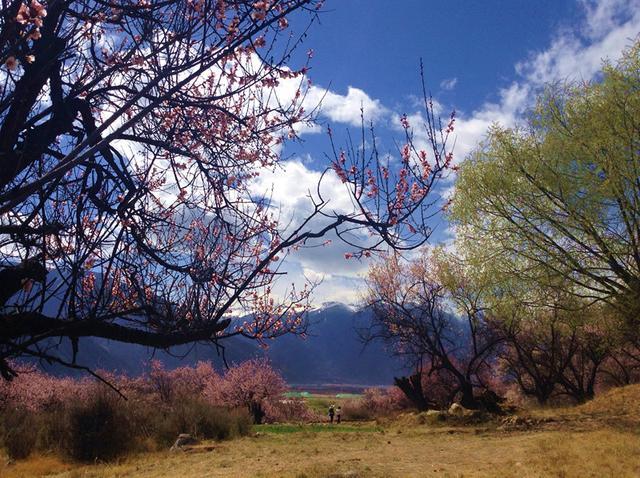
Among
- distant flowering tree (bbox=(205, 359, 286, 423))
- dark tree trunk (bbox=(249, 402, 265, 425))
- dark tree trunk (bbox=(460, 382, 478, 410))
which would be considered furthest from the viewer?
distant flowering tree (bbox=(205, 359, 286, 423))

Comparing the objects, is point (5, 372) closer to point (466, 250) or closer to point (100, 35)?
point (100, 35)

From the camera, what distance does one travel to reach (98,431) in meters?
14.3

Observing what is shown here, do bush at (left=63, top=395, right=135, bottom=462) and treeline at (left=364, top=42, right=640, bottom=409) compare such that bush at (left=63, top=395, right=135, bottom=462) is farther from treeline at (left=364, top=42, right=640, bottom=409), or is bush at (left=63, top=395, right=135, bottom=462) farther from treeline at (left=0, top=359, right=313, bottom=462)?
treeline at (left=364, top=42, right=640, bottom=409)

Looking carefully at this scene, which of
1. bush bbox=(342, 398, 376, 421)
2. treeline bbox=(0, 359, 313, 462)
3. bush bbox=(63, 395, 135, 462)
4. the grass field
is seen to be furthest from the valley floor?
bush bbox=(342, 398, 376, 421)

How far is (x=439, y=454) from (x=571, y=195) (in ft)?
23.1

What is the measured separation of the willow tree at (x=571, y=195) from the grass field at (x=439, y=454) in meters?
3.61

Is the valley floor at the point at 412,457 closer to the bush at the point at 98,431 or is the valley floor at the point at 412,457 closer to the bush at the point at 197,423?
the bush at the point at 98,431

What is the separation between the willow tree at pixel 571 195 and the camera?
10914 mm

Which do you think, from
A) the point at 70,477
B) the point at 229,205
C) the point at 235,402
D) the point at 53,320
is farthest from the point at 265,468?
the point at 235,402

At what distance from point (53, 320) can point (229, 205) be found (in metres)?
2.56

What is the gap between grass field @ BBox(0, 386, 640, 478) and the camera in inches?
285

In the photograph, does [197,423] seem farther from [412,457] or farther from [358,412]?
[358,412]

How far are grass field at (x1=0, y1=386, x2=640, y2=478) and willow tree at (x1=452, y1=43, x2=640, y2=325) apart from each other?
142 inches

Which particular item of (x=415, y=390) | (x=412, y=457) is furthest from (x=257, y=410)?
(x=412, y=457)
